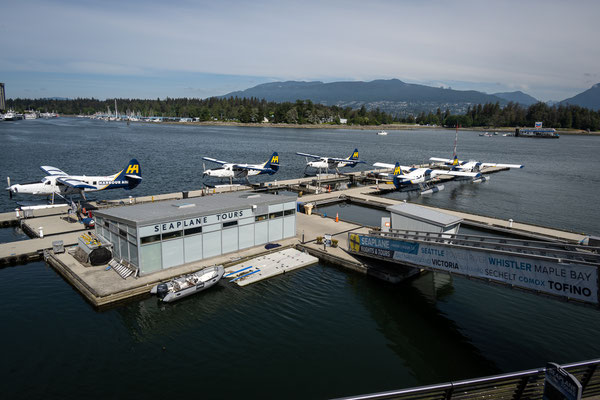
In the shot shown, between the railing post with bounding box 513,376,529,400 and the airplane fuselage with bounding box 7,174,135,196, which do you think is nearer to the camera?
the railing post with bounding box 513,376,529,400

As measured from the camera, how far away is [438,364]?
54.6 ft

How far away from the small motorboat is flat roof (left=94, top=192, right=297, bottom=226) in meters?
3.94

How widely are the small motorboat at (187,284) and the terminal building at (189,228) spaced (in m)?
2.23

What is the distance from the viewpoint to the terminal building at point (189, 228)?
22.2 metres

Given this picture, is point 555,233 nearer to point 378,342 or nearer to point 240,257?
point 378,342

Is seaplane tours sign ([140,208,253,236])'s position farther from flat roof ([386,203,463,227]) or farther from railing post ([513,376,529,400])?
railing post ([513,376,529,400])

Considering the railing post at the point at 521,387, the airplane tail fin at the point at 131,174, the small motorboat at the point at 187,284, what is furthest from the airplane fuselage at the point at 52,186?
the railing post at the point at 521,387

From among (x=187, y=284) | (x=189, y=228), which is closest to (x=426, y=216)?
(x=189, y=228)

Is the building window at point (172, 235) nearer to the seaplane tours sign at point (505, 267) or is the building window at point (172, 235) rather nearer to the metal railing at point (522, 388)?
the seaplane tours sign at point (505, 267)

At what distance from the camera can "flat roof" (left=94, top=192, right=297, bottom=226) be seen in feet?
73.6

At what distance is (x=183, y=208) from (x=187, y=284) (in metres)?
5.93

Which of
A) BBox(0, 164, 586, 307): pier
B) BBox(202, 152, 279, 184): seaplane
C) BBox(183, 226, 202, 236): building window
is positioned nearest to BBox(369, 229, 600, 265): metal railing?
→ BBox(0, 164, 586, 307): pier

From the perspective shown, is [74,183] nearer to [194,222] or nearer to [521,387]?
[194,222]

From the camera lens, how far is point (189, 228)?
23672 mm
